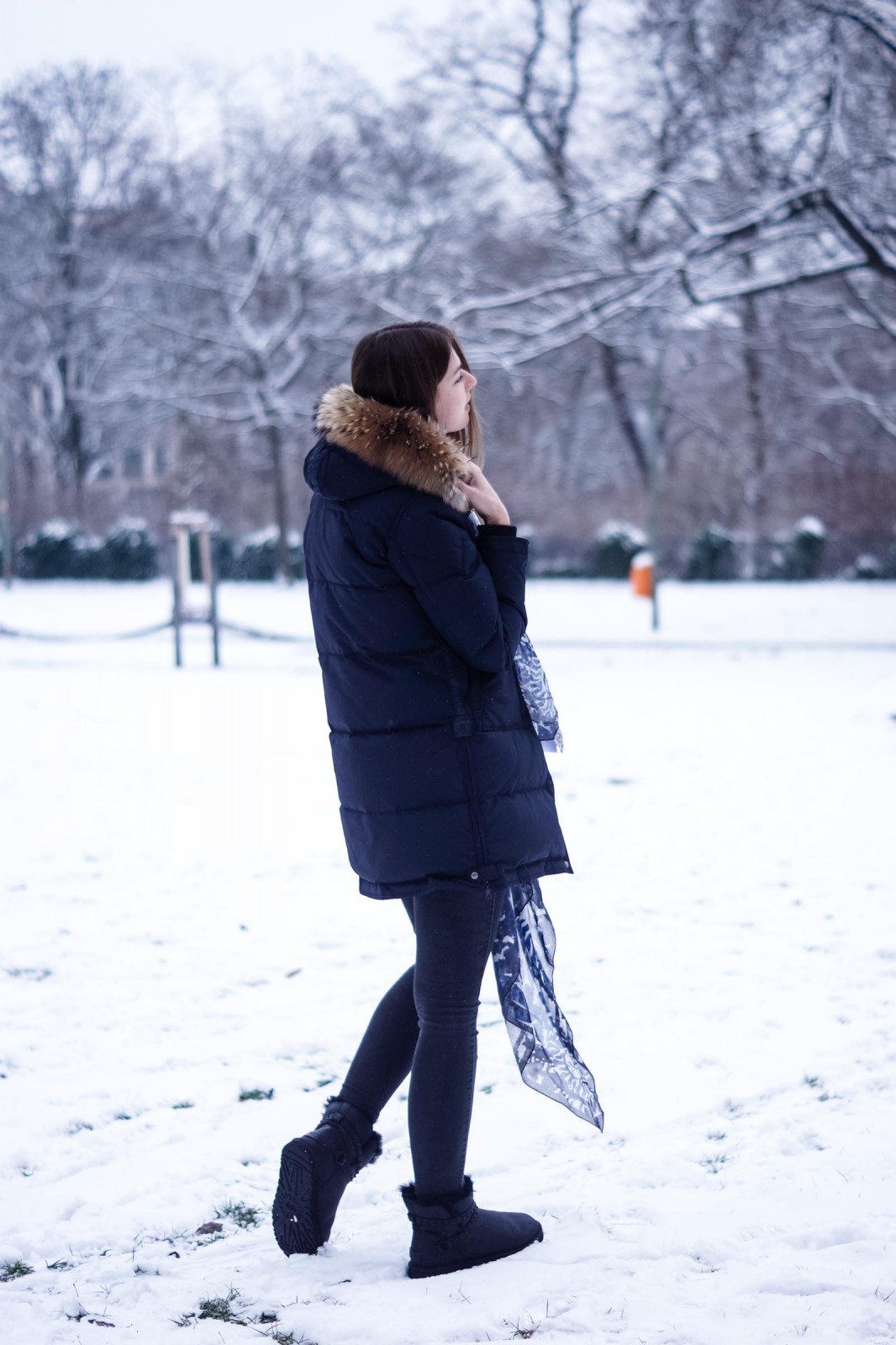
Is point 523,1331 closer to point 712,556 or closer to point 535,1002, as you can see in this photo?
point 535,1002

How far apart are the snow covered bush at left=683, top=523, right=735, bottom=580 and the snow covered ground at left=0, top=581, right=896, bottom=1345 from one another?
667 inches

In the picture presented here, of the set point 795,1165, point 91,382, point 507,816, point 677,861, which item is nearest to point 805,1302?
point 795,1165

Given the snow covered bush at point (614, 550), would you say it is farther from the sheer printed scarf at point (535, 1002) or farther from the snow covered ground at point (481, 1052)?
the sheer printed scarf at point (535, 1002)

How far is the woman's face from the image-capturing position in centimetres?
240

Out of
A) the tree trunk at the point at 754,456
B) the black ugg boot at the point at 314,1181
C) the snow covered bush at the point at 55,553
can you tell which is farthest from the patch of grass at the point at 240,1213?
the snow covered bush at the point at 55,553

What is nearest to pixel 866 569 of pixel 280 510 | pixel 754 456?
pixel 754 456

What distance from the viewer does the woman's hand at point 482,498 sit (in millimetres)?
2363

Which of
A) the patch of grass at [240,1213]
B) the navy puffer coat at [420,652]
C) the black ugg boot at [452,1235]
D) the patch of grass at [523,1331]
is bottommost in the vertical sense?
the patch of grass at [240,1213]

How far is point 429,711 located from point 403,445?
0.45 meters

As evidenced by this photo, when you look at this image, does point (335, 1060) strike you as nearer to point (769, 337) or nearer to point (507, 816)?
point (507, 816)

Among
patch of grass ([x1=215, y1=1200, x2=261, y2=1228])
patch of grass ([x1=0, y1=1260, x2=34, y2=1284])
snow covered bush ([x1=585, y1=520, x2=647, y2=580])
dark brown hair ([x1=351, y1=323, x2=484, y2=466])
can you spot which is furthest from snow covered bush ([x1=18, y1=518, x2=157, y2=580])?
dark brown hair ([x1=351, y1=323, x2=484, y2=466])

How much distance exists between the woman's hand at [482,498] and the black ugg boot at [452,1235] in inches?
47.5

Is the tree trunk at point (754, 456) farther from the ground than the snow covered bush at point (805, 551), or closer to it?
farther from the ground

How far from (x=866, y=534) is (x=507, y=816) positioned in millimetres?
23154
